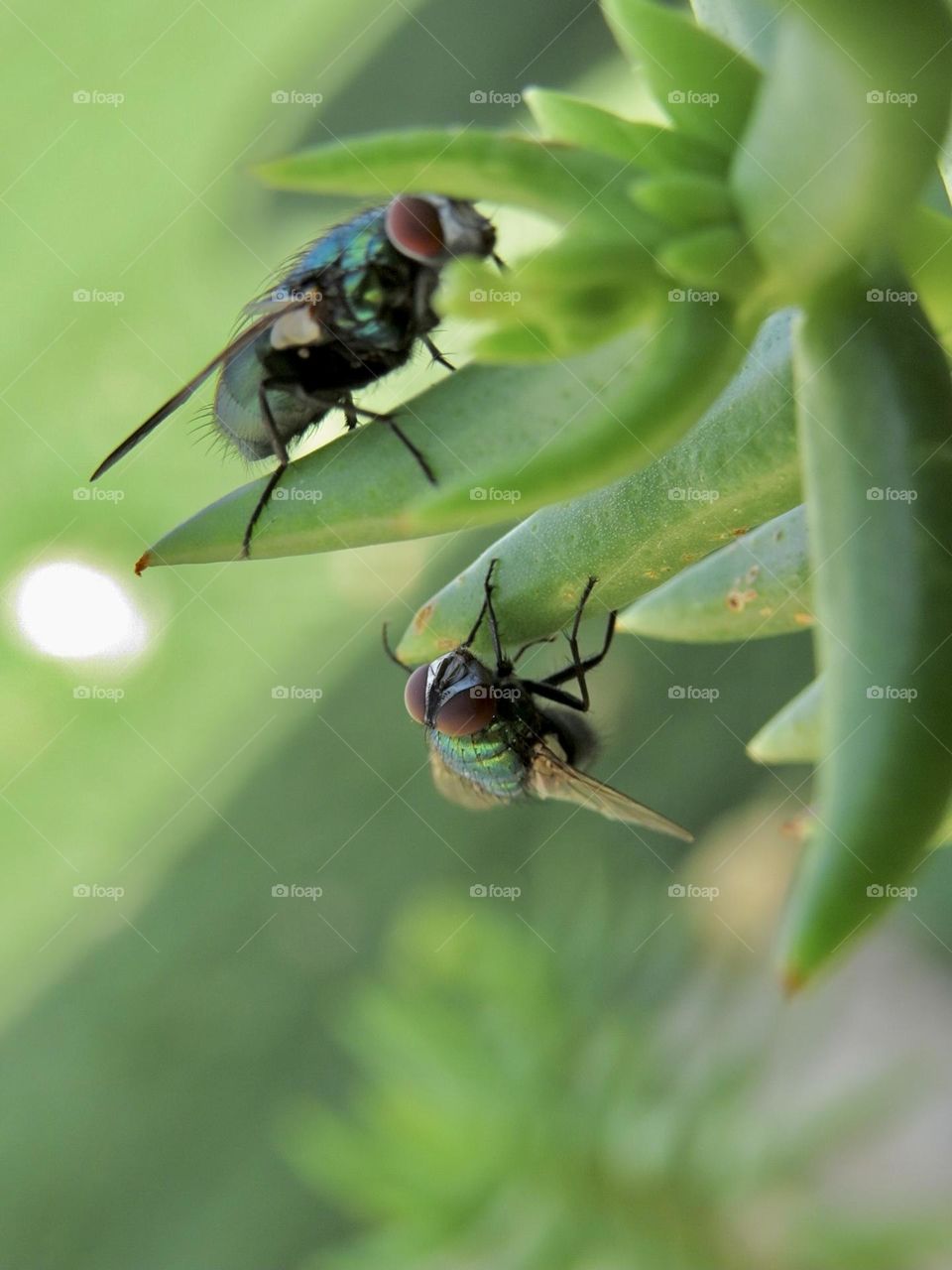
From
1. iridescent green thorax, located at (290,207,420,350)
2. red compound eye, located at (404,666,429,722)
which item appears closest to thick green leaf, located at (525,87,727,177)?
iridescent green thorax, located at (290,207,420,350)

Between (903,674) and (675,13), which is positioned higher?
(675,13)

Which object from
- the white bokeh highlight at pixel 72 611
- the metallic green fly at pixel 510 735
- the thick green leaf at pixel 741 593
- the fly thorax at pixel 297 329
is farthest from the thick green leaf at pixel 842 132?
the white bokeh highlight at pixel 72 611

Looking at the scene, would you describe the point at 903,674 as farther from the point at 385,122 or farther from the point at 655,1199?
the point at 385,122

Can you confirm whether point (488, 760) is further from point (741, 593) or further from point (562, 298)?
point (562, 298)

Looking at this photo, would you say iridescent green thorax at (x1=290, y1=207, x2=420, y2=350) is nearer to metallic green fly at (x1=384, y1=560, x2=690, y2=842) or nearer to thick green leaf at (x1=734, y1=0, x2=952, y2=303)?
metallic green fly at (x1=384, y1=560, x2=690, y2=842)

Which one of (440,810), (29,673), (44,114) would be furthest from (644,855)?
(44,114)

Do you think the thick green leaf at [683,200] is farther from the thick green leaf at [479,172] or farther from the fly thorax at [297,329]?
the fly thorax at [297,329]
